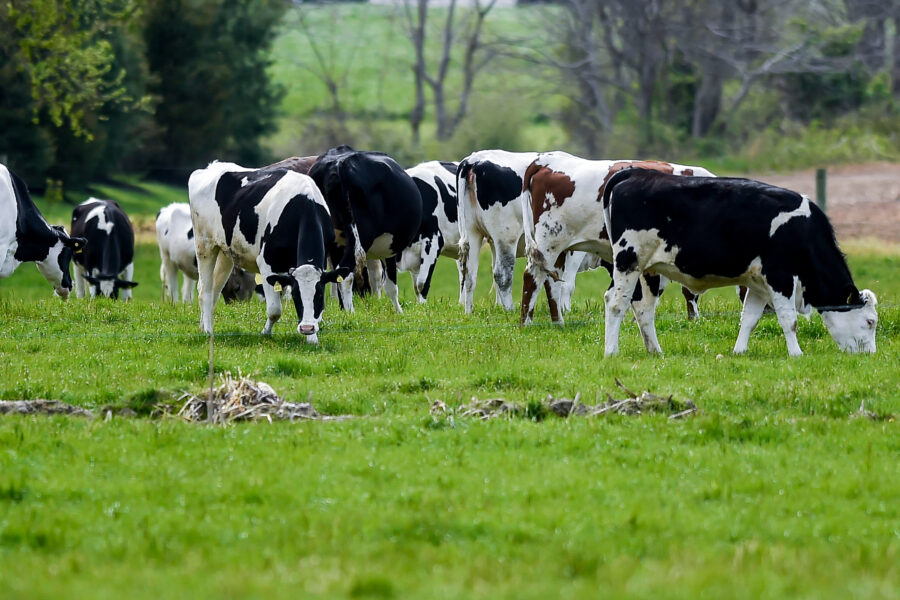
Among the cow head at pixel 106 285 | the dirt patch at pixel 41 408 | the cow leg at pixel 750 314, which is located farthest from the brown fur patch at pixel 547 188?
the cow head at pixel 106 285

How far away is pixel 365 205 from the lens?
714 inches

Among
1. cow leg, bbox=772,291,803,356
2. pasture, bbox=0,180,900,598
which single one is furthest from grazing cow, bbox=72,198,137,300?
cow leg, bbox=772,291,803,356

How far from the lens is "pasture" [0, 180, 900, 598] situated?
6.57 m

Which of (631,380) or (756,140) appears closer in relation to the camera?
(631,380)

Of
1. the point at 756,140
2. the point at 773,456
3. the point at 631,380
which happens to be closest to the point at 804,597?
the point at 773,456

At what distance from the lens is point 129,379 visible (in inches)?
476

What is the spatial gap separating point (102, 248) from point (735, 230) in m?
15.4

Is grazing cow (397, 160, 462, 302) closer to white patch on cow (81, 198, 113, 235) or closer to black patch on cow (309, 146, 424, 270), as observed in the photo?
black patch on cow (309, 146, 424, 270)

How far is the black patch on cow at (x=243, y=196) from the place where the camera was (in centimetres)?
1531

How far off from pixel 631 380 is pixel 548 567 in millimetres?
5321

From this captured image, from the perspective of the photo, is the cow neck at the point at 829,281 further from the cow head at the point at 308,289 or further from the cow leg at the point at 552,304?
the cow head at the point at 308,289

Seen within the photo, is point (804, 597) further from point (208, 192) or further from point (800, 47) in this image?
point (800, 47)

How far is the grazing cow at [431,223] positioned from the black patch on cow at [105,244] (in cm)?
634

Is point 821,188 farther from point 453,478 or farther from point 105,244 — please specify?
point 453,478
